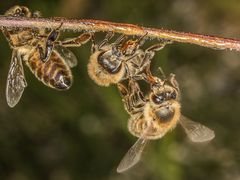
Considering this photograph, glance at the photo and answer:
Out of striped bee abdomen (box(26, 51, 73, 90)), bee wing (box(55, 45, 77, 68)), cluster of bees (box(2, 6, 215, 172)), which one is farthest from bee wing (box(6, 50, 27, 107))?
bee wing (box(55, 45, 77, 68))

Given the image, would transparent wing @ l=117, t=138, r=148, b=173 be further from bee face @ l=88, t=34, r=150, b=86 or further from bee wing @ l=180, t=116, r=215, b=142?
bee face @ l=88, t=34, r=150, b=86

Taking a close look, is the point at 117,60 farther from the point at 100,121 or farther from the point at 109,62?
the point at 100,121

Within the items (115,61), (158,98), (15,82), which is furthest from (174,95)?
(15,82)

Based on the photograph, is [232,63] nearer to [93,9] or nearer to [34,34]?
[93,9]

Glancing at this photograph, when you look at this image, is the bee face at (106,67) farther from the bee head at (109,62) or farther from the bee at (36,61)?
the bee at (36,61)

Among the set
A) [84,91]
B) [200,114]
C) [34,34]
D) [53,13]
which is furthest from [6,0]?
[34,34]

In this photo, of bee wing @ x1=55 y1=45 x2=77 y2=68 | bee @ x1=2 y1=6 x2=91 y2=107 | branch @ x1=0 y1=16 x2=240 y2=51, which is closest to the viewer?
branch @ x1=0 y1=16 x2=240 y2=51
